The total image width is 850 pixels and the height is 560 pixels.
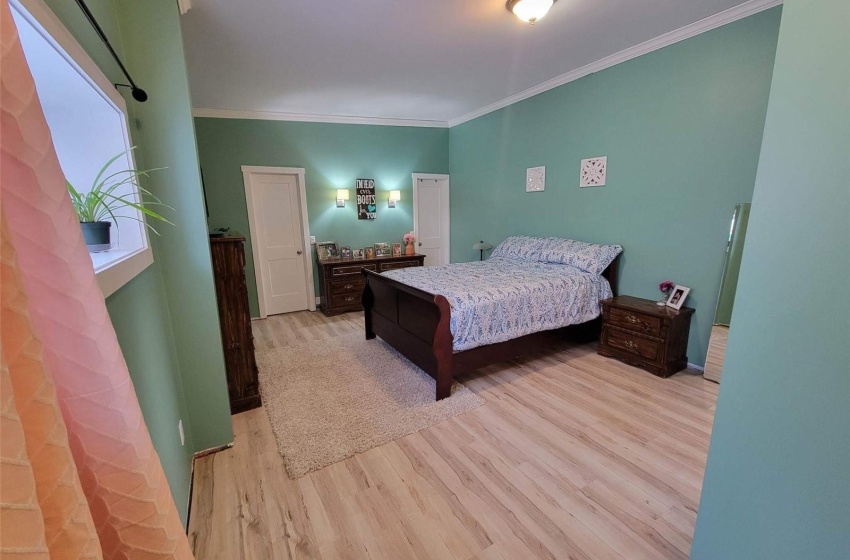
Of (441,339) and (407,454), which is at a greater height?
(441,339)

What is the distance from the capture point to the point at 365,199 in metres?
5.23

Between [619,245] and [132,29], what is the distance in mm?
3804

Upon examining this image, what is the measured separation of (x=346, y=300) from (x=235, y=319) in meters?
2.50

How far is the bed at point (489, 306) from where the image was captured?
8.80ft

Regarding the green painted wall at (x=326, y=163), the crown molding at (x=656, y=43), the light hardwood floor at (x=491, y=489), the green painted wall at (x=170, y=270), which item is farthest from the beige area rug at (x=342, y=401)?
the crown molding at (x=656, y=43)

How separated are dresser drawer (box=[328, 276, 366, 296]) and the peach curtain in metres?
4.32

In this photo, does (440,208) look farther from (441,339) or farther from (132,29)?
(132,29)

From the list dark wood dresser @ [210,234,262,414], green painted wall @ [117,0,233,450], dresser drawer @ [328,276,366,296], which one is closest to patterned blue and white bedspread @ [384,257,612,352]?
dark wood dresser @ [210,234,262,414]

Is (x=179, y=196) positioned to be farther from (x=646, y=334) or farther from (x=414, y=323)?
(x=646, y=334)

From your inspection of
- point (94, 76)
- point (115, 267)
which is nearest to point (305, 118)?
point (94, 76)

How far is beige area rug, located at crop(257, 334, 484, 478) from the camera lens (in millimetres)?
2180

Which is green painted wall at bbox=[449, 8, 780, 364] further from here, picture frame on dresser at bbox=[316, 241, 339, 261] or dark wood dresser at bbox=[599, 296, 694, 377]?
picture frame on dresser at bbox=[316, 241, 339, 261]

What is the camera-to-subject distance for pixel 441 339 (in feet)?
8.56

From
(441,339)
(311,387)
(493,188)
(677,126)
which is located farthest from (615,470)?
(493,188)
